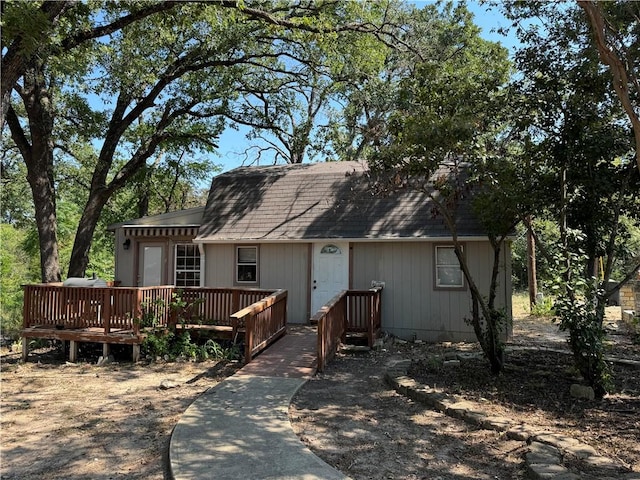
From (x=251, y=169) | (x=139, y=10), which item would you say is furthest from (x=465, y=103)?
(x=251, y=169)

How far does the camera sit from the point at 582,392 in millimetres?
5703

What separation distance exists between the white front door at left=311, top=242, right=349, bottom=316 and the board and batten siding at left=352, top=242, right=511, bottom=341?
277 mm

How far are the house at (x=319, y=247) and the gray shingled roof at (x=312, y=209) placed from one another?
0.03 metres

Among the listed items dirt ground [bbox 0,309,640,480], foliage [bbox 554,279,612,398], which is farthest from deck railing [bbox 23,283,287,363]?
foliage [bbox 554,279,612,398]

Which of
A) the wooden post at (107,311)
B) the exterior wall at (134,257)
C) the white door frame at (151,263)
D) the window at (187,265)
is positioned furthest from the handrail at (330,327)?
the white door frame at (151,263)

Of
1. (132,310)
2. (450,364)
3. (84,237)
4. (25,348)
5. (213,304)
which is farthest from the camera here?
(84,237)

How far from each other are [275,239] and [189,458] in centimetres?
756

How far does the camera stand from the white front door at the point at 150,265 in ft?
43.1

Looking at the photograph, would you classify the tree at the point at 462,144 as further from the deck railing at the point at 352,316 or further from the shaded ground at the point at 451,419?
the deck railing at the point at 352,316

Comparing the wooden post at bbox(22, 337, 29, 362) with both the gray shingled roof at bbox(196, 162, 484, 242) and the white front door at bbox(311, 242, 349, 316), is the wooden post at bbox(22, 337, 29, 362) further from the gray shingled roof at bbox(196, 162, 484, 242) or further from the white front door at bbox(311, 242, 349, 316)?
the white front door at bbox(311, 242, 349, 316)

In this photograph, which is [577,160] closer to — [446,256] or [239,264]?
[446,256]

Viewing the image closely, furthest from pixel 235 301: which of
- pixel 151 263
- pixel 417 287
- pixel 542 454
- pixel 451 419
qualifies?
pixel 542 454

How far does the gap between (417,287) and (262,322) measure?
→ 402 centimetres

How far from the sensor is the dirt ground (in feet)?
13.5
